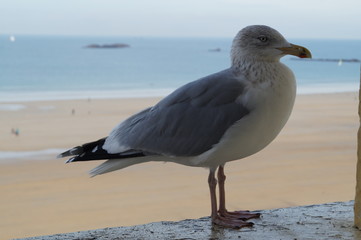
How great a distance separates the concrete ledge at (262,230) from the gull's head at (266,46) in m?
0.51

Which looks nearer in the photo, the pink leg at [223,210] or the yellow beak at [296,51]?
the yellow beak at [296,51]

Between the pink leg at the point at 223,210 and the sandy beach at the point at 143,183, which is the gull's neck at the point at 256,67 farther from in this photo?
the sandy beach at the point at 143,183

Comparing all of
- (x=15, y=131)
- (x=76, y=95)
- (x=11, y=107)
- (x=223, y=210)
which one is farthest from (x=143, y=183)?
(x=76, y=95)

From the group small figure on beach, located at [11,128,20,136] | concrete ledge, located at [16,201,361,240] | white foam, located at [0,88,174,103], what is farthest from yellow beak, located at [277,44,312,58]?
white foam, located at [0,88,174,103]

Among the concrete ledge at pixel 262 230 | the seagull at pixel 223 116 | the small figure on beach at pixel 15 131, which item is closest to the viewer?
the seagull at pixel 223 116

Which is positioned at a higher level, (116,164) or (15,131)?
(116,164)

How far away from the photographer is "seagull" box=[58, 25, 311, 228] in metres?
1.47

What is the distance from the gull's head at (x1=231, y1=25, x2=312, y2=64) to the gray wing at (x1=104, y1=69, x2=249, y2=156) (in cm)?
9

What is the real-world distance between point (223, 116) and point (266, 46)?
0.23 meters

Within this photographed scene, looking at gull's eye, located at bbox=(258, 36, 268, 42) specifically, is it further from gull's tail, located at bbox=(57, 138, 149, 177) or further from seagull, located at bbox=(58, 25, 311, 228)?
gull's tail, located at bbox=(57, 138, 149, 177)

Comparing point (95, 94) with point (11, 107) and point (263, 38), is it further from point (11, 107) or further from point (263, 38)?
point (263, 38)

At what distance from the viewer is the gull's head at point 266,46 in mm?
1518

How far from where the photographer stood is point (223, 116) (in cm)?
150

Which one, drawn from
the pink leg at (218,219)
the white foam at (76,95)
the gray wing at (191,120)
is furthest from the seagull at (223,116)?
the white foam at (76,95)
